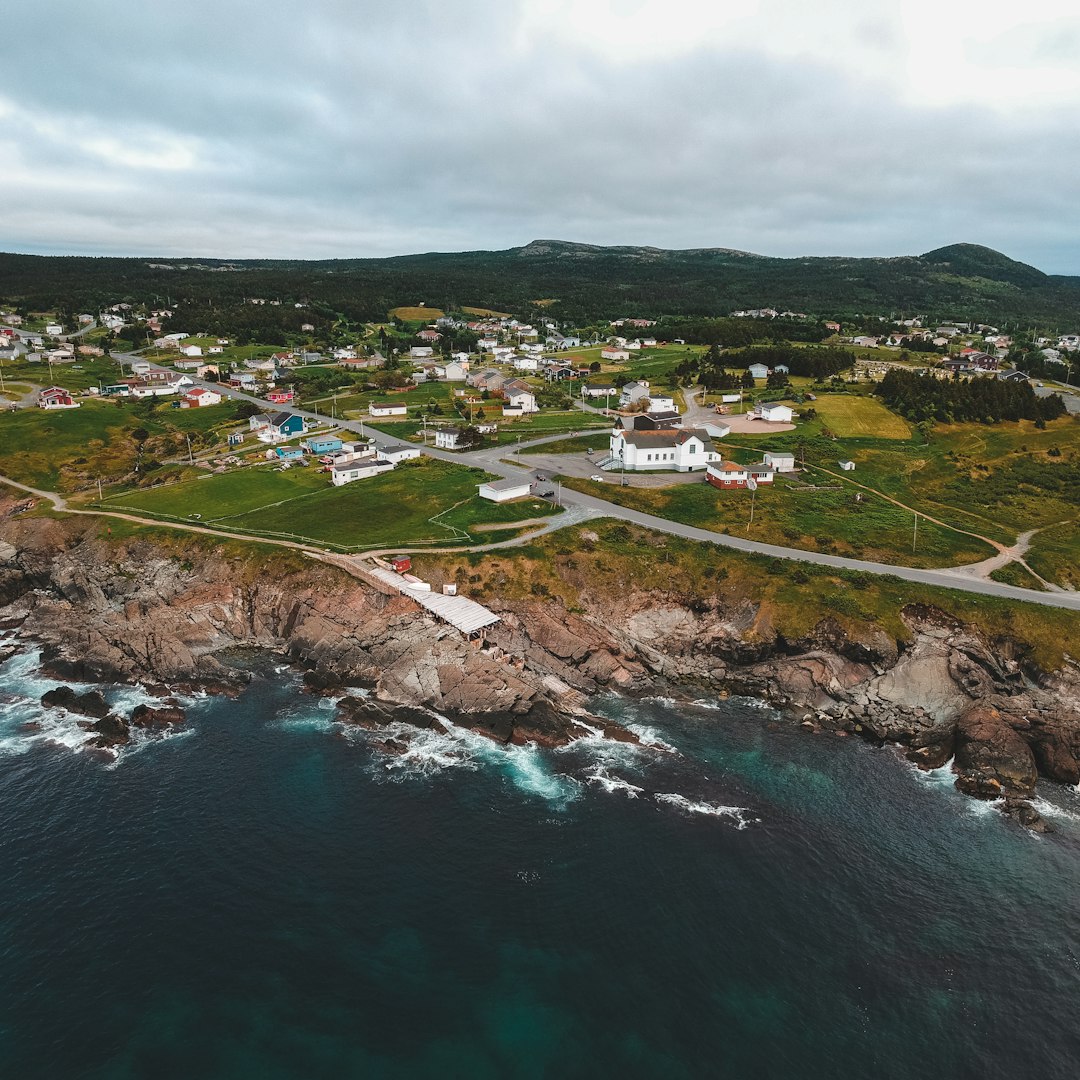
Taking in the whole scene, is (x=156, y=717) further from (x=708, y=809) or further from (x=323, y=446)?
(x=323, y=446)

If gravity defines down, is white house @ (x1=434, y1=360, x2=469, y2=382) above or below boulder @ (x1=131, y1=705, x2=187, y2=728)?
above

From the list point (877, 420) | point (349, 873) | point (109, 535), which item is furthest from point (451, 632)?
point (877, 420)

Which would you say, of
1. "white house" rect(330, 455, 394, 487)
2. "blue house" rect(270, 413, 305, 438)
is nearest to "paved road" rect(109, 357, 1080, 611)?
"white house" rect(330, 455, 394, 487)

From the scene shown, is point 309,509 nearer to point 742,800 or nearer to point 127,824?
point 127,824

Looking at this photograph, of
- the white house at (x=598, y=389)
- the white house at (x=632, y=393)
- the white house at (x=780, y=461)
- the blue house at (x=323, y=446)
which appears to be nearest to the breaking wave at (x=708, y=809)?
the white house at (x=780, y=461)

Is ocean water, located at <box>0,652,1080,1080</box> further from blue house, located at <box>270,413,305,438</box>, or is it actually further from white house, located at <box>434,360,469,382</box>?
white house, located at <box>434,360,469,382</box>

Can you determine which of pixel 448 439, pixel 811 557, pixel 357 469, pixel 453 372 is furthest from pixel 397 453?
pixel 453 372
